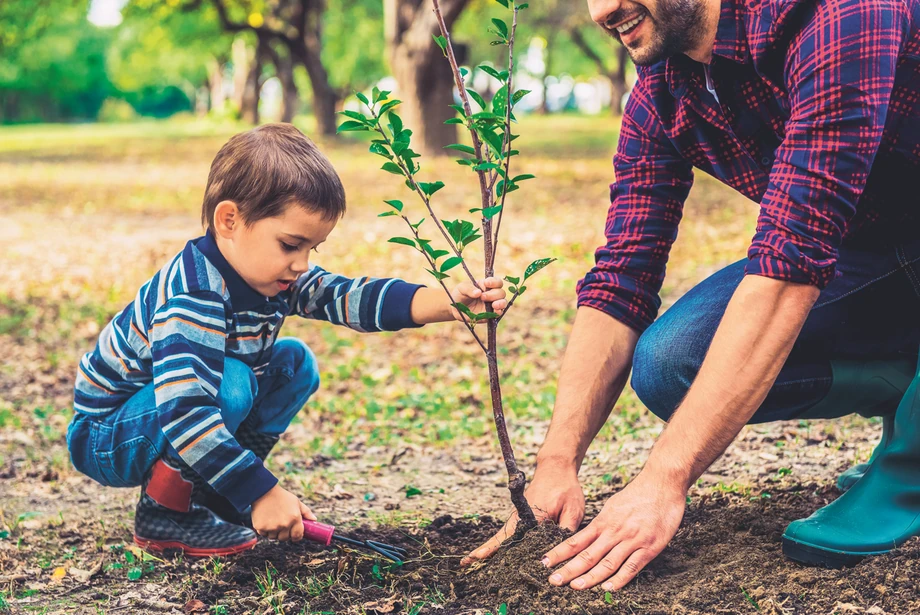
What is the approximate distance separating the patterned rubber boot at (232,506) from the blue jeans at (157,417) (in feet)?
0.12

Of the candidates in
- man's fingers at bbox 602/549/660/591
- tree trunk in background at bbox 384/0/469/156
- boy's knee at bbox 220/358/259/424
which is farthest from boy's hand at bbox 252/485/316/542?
tree trunk in background at bbox 384/0/469/156

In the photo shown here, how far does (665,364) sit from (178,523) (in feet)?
5.12

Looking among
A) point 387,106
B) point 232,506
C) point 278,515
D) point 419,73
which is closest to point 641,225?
point 387,106

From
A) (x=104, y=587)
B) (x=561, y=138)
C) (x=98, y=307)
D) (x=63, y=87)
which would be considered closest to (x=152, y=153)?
(x=561, y=138)

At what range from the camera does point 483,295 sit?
96.7 inches

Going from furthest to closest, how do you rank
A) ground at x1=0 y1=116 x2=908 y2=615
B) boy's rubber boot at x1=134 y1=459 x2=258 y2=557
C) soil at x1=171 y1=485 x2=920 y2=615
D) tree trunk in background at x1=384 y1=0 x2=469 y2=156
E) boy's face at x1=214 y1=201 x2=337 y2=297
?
1. tree trunk in background at x1=384 y1=0 x2=469 y2=156
2. boy's rubber boot at x1=134 y1=459 x2=258 y2=557
3. boy's face at x1=214 y1=201 x2=337 y2=297
4. ground at x1=0 y1=116 x2=908 y2=615
5. soil at x1=171 y1=485 x2=920 y2=615

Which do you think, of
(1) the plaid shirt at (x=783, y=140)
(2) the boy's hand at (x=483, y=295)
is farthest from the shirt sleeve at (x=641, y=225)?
(2) the boy's hand at (x=483, y=295)

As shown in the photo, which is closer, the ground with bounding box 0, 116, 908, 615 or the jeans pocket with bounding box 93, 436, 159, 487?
the ground with bounding box 0, 116, 908, 615

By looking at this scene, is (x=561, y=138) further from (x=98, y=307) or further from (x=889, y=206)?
(x=889, y=206)

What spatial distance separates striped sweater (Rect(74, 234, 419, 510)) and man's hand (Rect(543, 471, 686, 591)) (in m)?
0.84

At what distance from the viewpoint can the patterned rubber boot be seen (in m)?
3.13

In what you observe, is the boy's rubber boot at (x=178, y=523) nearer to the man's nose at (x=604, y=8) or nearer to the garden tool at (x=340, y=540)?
the garden tool at (x=340, y=540)

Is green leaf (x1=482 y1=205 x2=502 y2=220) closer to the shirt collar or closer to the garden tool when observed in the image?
the shirt collar

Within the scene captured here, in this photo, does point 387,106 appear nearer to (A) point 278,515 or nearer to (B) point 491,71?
(B) point 491,71
